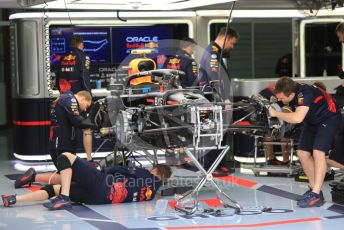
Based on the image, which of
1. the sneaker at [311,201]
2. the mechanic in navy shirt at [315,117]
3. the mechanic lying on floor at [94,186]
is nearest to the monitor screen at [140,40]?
the mechanic lying on floor at [94,186]

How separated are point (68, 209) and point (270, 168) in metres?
3.04

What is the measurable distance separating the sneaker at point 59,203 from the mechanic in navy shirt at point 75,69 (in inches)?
123

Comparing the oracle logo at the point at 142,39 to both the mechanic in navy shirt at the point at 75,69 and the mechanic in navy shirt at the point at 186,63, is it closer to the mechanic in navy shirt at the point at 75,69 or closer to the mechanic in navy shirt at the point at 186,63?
the mechanic in navy shirt at the point at 75,69

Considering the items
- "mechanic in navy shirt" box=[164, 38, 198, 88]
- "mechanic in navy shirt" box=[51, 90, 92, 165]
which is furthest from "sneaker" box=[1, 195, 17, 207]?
"mechanic in navy shirt" box=[164, 38, 198, 88]

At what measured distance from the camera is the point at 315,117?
26.5 ft

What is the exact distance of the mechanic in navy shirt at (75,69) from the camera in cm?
1091

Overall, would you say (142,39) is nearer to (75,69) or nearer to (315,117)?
(75,69)

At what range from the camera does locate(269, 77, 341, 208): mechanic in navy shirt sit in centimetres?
791

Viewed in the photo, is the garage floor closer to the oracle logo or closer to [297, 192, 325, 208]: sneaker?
[297, 192, 325, 208]: sneaker

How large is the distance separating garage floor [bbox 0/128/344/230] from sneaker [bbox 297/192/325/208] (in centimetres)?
7

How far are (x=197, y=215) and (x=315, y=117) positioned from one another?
Answer: 1619mm

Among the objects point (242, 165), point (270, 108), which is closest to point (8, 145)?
point (242, 165)

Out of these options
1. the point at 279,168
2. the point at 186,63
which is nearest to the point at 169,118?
the point at 279,168

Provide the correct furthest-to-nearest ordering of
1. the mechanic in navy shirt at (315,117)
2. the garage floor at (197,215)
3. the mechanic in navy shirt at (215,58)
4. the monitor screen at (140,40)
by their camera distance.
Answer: the monitor screen at (140,40)
the mechanic in navy shirt at (215,58)
the mechanic in navy shirt at (315,117)
the garage floor at (197,215)
